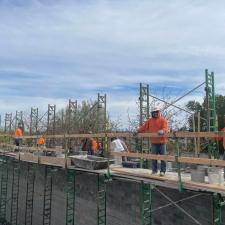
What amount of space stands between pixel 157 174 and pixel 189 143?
27.6 feet

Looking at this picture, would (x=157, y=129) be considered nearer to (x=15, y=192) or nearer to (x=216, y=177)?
(x=216, y=177)

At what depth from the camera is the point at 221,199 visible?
6.12 metres

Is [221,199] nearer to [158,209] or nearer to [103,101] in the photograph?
[158,209]

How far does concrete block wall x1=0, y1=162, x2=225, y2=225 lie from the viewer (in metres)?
6.97

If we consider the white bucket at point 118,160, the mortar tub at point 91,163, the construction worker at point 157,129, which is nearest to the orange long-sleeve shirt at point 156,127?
the construction worker at point 157,129

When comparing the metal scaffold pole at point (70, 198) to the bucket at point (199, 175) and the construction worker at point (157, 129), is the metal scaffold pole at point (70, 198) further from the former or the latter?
the bucket at point (199, 175)

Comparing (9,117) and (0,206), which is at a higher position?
(9,117)

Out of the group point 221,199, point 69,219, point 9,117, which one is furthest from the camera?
point 9,117

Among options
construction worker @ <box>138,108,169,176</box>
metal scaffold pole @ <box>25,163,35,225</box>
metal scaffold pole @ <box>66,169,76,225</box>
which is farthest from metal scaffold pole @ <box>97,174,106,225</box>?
metal scaffold pole @ <box>25,163,35,225</box>

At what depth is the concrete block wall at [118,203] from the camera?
22.9 feet

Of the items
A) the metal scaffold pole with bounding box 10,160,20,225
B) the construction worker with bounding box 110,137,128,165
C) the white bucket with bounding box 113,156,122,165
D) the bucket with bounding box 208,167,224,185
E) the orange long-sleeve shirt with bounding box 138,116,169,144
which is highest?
the orange long-sleeve shirt with bounding box 138,116,169,144

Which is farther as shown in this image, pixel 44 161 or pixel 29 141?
pixel 29 141

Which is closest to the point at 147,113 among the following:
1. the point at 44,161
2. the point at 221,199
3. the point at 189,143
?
the point at 189,143

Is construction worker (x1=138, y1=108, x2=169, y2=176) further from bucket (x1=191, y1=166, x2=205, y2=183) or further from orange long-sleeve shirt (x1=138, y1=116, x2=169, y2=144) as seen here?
bucket (x1=191, y1=166, x2=205, y2=183)
